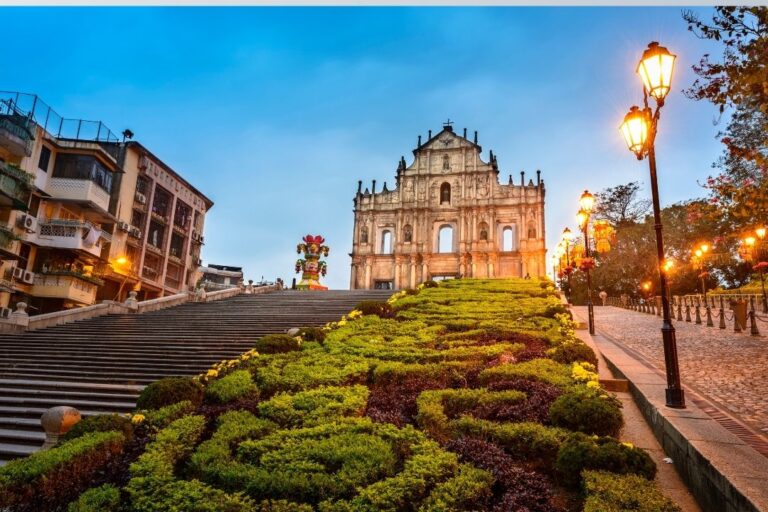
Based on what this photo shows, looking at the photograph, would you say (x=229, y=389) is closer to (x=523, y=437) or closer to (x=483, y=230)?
(x=523, y=437)

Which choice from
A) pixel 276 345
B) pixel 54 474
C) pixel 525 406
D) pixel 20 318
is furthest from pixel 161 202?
pixel 525 406

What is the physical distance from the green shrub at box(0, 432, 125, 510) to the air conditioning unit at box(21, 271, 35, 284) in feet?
76.0

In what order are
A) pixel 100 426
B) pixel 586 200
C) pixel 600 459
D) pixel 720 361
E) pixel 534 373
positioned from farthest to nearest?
pixel 586 200
pixel 720 361
pixel 534 373
pixel 100 426
pixel 600 459

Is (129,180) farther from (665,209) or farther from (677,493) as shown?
(665,209)

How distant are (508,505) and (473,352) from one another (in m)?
6.70

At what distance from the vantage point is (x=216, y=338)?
15117 millimetres

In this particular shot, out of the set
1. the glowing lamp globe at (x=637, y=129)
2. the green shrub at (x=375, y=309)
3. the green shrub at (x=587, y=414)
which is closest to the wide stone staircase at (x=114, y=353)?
the green shrub at (x=375, y=309)

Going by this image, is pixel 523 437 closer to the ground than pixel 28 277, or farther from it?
closer to the ground

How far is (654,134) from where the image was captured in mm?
7805

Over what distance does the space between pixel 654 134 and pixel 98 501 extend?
893 cm

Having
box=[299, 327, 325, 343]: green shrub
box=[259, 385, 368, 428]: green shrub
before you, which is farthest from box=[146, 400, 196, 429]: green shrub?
box=[299, 327, 325, 343]: green shrub

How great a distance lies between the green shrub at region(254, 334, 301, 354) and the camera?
12.3 meters

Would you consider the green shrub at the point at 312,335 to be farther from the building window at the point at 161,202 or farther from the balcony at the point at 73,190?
the building window at the point at 161,202

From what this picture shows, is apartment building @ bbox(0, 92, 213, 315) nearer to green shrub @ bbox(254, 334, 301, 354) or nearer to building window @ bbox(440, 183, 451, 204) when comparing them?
green shrub @ bbox(254, 334, 301, 354)
